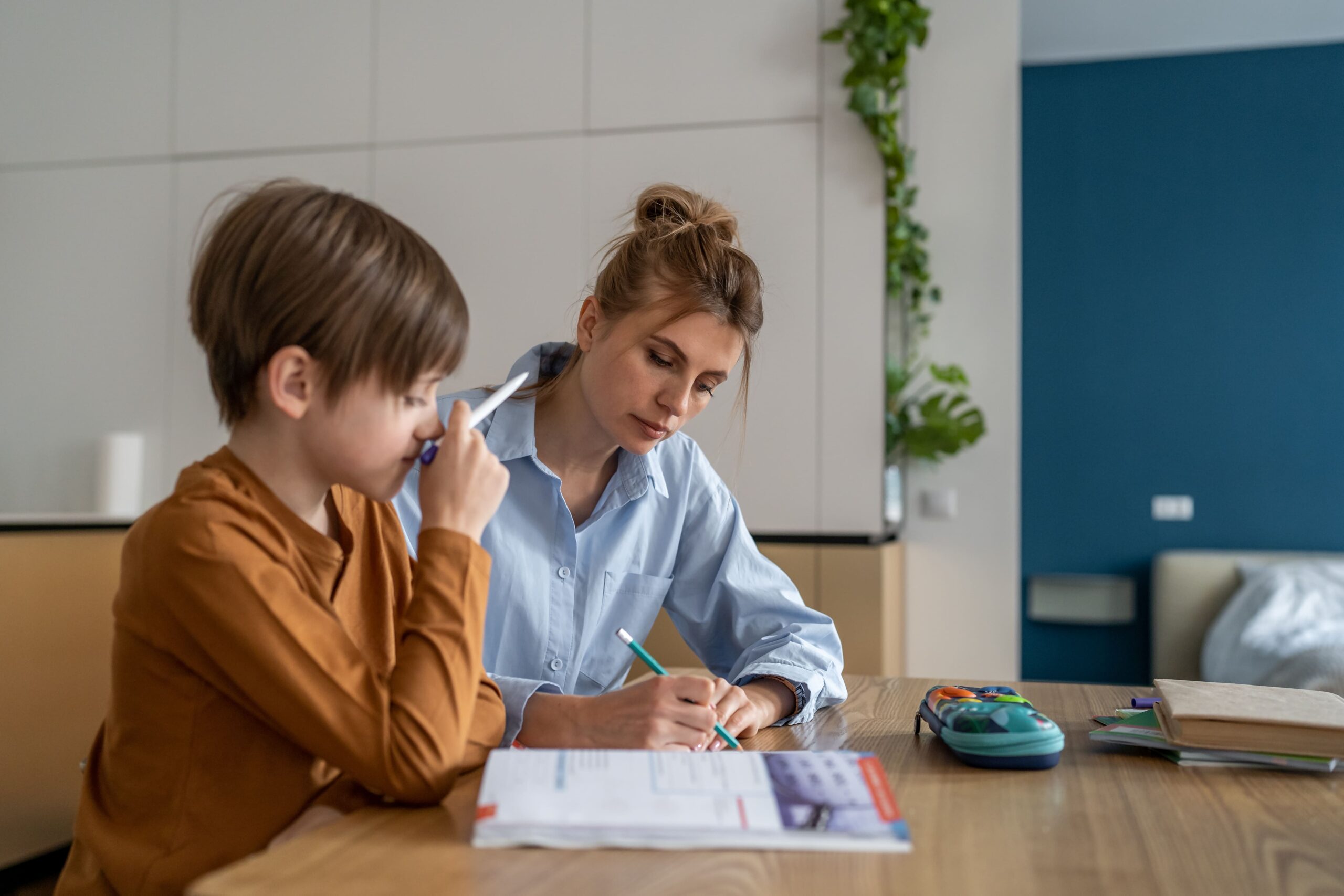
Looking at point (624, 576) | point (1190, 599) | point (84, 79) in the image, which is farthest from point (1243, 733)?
point (84, 79)

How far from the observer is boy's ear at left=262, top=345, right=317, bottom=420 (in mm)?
766

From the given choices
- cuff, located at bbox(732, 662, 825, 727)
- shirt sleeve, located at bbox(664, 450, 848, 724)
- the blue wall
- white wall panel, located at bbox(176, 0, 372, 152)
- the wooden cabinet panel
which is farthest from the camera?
the blue wall

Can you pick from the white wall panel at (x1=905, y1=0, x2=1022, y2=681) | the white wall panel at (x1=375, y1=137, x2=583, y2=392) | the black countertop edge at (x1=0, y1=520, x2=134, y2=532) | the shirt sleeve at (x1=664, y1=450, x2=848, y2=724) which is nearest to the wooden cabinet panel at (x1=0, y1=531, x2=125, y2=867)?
the black countertop edge at (x1=0, y1=520, x2=134, y2=532)

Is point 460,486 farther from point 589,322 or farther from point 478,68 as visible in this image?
point 478,68

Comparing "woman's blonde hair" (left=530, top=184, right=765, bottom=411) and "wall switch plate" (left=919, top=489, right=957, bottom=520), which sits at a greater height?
"woman's blonde hair" (left=530, top=184, right=765, bottom=411)

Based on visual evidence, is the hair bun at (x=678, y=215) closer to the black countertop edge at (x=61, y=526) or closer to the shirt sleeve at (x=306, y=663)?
the shirt sleeve at (x=306, y=663)

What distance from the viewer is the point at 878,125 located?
9.42 feet

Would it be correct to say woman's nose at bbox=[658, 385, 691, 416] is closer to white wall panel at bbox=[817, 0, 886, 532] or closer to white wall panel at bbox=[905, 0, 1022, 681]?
white wall panel at bbox=[817, 0, 886, 532]

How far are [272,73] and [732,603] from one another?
2.72 metres

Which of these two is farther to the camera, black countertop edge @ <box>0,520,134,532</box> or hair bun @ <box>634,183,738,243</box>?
black countertop edge @ <box>0,520,134,532</box>

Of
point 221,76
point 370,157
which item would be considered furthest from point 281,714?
point 221,76

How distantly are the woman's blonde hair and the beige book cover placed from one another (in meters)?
0.62

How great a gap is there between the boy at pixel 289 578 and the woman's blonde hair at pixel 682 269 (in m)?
0.44

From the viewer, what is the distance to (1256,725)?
0.89 meters
